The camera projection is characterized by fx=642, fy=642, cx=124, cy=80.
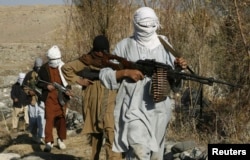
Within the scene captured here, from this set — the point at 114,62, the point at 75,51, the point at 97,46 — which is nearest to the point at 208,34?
the point at 97,46

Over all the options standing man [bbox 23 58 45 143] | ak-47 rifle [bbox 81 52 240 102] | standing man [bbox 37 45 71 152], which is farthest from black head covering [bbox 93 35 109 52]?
standing man [bbox 23 58 45 143]

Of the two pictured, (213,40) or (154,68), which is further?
(213,40)

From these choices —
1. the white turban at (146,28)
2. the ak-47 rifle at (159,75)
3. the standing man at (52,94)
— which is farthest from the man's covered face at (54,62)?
the white turban at (146,28)

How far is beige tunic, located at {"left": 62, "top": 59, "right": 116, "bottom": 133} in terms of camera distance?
23.0ft

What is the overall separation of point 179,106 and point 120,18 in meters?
3.33

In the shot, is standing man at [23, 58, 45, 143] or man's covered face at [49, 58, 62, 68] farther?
standing man at [23, 58, 45, 143]

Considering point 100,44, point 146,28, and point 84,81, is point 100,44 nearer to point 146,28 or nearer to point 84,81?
point 84,81

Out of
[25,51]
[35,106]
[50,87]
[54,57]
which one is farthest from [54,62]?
[25,51]

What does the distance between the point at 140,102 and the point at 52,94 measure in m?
4.08

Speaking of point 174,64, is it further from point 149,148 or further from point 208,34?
point 208,34

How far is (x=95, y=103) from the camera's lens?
7156 mm

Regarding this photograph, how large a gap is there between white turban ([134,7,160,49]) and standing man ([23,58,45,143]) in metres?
5.08

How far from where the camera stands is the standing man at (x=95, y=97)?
6.98 metres

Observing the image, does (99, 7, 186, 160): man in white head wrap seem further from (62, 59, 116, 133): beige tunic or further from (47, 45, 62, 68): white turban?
(47, 45, 62, 68): white turban
